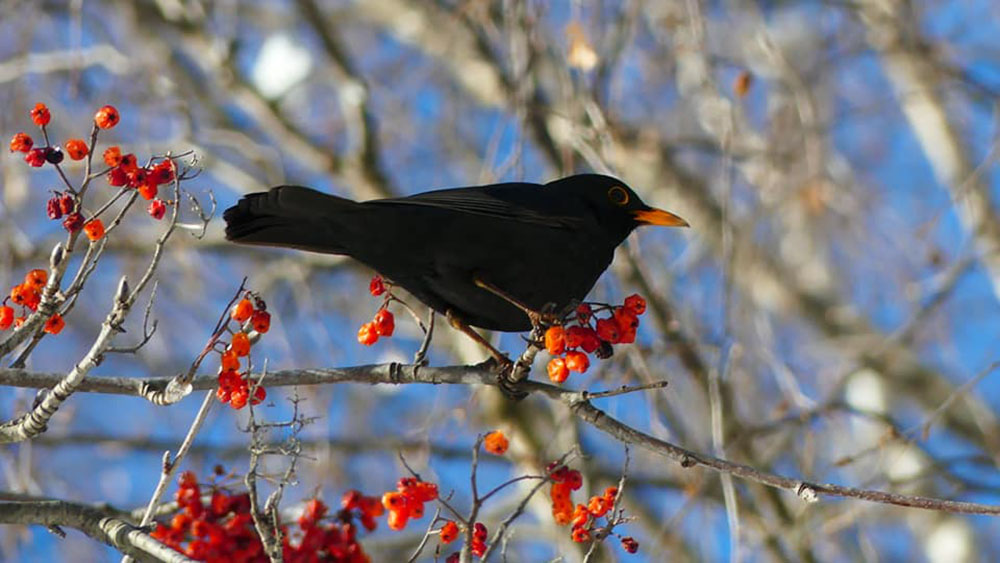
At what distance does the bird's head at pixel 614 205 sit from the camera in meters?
3.89

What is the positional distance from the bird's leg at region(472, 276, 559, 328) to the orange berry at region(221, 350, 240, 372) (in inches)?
28.7

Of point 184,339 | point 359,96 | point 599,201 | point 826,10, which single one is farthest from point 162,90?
point 826,10

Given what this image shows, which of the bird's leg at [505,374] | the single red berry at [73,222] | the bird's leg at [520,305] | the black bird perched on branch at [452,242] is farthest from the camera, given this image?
the black bird perched on branch at [452,242]

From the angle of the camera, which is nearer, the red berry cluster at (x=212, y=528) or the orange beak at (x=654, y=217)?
the red berry cluster at (x=212, y=528)

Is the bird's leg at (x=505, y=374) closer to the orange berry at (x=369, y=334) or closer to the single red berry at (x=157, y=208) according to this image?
the orange berry at (x=369, y=334)

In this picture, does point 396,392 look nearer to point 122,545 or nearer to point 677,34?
point 677,34

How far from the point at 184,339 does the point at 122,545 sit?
648 cm

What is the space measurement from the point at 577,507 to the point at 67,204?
1.36 meters

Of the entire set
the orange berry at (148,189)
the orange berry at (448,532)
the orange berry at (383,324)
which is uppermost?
the orange berry at (383,324)

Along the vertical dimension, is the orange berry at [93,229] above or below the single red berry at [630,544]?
above

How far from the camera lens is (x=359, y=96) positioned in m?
6.64

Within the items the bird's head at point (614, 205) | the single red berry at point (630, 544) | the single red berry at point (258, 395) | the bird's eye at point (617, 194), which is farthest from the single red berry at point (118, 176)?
the bird's eye at point (617, 194)

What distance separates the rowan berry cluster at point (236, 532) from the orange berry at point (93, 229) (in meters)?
0.85

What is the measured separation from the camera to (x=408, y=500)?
9.38 feet
